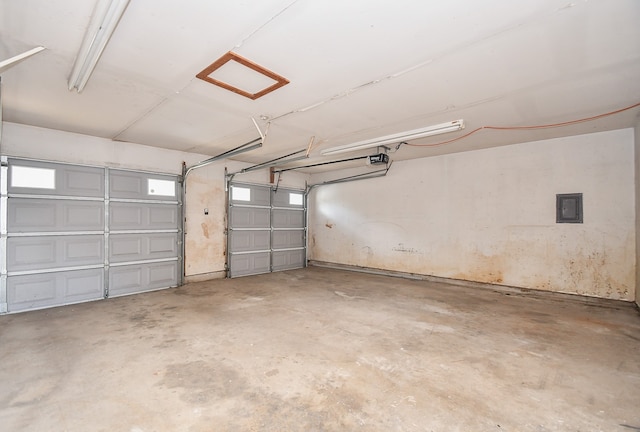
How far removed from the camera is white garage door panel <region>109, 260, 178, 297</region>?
15.3 feet

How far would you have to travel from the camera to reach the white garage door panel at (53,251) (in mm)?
3881

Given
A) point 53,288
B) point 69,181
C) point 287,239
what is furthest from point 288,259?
point 69,181

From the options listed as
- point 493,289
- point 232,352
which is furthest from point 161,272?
point 493,289

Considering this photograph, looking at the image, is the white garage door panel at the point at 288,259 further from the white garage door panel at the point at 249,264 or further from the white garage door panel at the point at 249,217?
the white garage door panel at the point at 249,217

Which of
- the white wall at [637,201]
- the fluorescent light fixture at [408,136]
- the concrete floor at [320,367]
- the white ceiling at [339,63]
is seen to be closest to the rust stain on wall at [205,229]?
the concrete floor at [320,367]

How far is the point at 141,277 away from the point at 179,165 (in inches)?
A: 83.3

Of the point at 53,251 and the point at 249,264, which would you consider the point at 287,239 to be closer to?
the point at 249,264

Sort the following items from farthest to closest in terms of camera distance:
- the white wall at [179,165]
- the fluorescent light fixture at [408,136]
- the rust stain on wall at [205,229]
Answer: the rust stain on wall at [205,229], the white wall at [179,165], the fluorescent light fixture at [408,136]

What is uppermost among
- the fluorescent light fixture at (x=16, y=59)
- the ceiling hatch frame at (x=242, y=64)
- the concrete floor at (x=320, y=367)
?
the ceiling hatch frame at (x=242, y=64)

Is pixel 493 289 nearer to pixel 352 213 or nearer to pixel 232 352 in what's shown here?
pixel 352 213

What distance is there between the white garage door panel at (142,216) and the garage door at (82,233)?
1 centimetres

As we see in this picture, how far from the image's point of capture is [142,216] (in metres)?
4.99

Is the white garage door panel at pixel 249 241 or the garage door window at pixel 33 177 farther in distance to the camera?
the white garage door panel at pixel 249 241

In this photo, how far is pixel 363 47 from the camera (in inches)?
87.9
